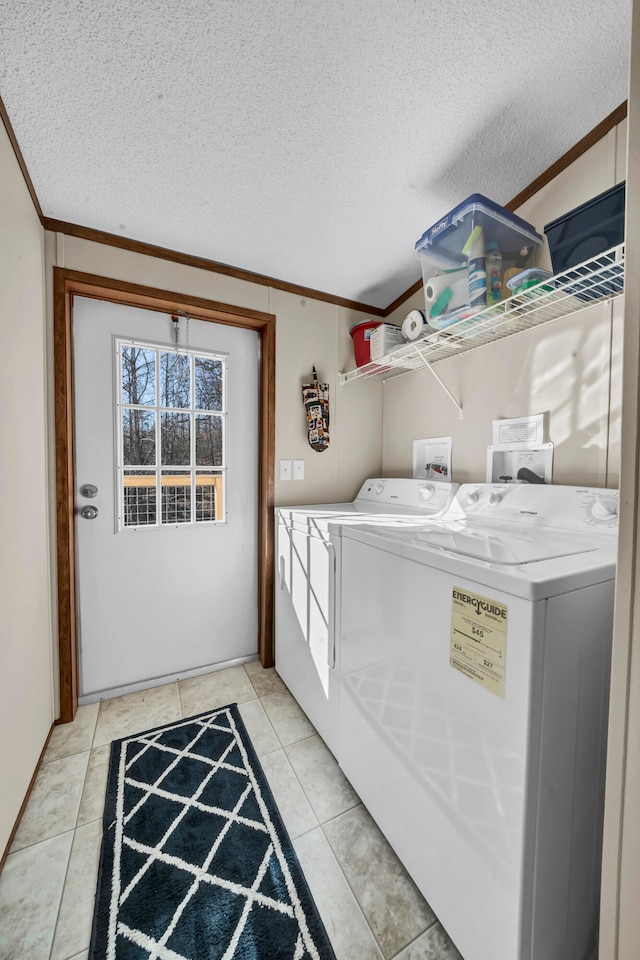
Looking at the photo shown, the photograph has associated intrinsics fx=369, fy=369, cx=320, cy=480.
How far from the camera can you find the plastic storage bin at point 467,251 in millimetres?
1299

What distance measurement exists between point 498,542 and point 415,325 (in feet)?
3.60

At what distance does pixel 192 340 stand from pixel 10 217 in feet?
2.83

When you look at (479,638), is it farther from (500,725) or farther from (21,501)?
(21,501)

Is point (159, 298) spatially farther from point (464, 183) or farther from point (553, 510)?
point (553, 510)

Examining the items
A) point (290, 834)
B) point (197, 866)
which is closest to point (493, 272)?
point (290, 834)

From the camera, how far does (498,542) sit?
1044mm

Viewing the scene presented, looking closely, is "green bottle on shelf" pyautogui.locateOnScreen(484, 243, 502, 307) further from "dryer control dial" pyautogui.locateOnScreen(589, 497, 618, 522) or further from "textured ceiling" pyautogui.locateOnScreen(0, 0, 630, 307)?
"dryer control dial" pyautogui.locateOnScreen(589, 497, 618, 522)

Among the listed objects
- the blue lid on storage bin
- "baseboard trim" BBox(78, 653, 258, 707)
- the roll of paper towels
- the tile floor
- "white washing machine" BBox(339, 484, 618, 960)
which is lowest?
the tile floor

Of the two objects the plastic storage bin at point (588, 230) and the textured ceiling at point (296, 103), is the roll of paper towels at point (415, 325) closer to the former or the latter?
the textured ceiling at point (296, 103)

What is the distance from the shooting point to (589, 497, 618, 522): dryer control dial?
110cm

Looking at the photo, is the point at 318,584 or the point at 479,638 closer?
the point at 479,638

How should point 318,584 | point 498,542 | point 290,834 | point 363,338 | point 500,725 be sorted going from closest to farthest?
point 500,725 → point 498,542 → point 290,834 → point 318,584 → point 363,338

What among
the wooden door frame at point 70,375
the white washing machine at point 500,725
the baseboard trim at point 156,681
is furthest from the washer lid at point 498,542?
the baseboard trim at point 156,681

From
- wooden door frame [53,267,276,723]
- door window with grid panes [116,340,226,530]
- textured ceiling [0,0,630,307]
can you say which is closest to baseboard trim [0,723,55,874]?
wooden door frame [53,267,276,723]
